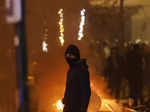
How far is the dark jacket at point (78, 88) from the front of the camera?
3459 millimetres

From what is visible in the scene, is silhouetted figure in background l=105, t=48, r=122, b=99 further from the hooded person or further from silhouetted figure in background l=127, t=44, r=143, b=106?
the hooded person

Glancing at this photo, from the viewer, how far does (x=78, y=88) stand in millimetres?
3500

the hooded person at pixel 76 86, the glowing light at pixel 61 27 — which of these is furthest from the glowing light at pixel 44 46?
the hooded person at pixel 76 86

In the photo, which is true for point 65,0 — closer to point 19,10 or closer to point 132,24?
point 132,24

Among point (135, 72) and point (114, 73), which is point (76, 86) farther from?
point (135, 72)

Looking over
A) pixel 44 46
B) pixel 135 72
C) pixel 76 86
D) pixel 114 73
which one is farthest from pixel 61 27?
pixel 135 72

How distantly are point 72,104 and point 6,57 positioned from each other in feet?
3.59

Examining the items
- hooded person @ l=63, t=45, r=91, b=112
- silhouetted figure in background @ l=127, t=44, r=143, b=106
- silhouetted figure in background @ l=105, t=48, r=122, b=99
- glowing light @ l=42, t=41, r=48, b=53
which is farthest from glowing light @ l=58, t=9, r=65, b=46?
silhouetted figure in background @ l=127, t=44, r=143, b=106

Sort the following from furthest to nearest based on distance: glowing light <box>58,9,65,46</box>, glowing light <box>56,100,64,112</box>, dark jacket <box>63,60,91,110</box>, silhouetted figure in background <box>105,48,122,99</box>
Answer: silhouetted figure in background <box>105,48,122,99</box> → glowing light <box>58,9,65,46</box> → glowing light <box>56,100,64,112</box> → dark jacket <box>63,60,91,110</box>

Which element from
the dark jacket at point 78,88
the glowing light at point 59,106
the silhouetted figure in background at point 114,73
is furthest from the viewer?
the silhouetted figure in background at point 114,73

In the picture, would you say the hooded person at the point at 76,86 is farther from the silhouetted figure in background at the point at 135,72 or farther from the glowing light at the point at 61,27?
the silhouetted figure in background at the point at 135,72

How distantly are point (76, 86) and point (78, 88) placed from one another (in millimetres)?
41

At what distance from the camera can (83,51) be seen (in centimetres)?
503

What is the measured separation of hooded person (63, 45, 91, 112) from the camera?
3.46 m
